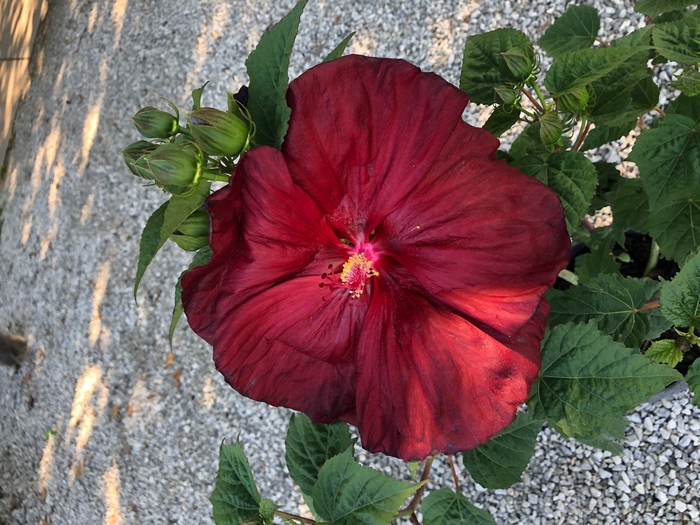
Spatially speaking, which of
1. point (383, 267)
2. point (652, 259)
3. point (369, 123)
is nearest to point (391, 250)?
point (383, 267)

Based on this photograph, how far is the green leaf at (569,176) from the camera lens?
0.72 meters

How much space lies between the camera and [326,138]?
1.76 feet

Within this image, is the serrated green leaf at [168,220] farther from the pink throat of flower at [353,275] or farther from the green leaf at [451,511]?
the green leaf at [451,511]

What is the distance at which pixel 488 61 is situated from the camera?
2.47 ft

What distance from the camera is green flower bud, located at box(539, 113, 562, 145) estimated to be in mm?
683

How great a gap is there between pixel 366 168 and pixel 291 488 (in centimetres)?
155

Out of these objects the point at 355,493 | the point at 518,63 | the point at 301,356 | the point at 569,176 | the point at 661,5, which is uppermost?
the point at 661,5

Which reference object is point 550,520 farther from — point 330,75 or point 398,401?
point 330,75

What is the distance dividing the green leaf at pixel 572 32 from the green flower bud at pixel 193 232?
0.80 metres

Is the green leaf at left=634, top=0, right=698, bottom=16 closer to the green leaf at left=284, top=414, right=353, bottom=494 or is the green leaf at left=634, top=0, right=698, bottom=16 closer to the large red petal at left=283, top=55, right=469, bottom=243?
the large red petal at left=283, top=55, right=469, bottom=243

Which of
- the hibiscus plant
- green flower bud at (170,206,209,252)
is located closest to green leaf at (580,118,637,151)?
the hibiscus plant

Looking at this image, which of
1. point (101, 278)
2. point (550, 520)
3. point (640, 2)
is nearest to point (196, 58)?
point (101, 278)

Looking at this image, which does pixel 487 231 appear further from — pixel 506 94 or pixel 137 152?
pixel 137 152

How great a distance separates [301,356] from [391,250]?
0.46 feet
